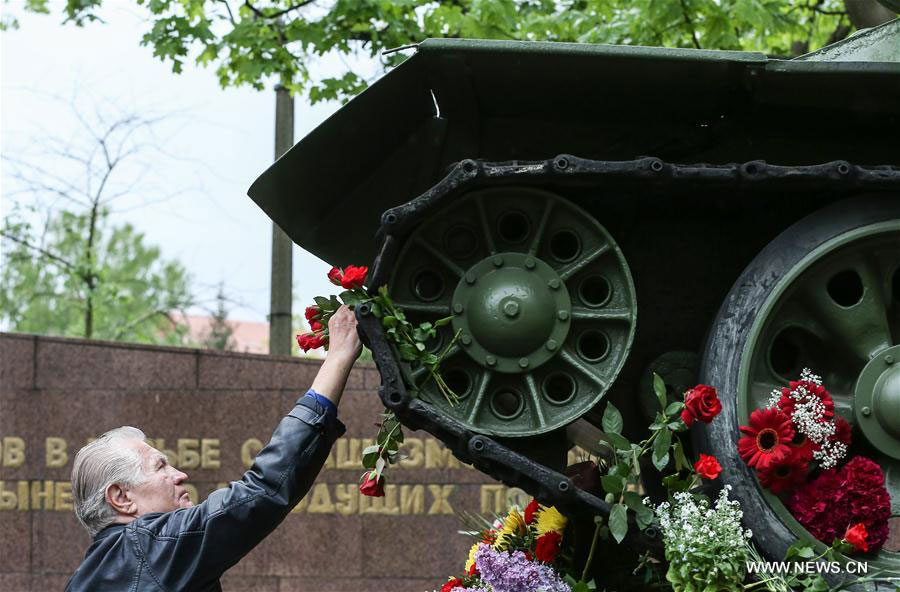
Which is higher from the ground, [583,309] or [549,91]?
[549,91]

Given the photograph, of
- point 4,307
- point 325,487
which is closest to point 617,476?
point 325,487

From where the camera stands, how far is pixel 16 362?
421 inches

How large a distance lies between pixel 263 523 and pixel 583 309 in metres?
1.19

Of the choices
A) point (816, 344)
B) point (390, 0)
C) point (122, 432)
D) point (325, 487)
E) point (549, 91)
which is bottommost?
point (325, 487)

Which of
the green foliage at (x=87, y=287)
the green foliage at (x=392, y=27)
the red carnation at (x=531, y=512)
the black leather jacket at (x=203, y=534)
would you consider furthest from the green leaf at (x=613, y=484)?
the green foliage at (x=87, y=287)

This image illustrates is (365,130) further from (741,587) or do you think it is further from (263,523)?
(741,587)

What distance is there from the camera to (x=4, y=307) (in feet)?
64.5

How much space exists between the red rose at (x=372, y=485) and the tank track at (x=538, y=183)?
0.24 metres

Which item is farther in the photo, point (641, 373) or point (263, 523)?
point (641, 373)

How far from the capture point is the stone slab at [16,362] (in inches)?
419

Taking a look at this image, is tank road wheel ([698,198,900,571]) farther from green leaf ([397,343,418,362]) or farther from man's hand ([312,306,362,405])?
man's hand ([312,306,362,405])

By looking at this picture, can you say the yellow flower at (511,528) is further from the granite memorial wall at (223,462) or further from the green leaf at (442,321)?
the granite memorial wall at (223,462)

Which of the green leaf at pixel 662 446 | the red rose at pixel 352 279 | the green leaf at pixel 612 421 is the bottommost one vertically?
the green leaf at pixel 662 446

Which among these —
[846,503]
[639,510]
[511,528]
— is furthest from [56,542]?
[846,503]
